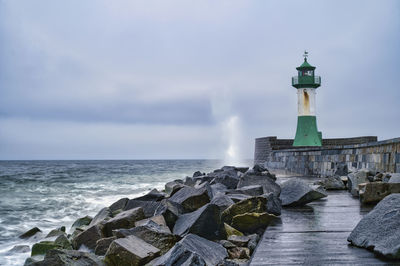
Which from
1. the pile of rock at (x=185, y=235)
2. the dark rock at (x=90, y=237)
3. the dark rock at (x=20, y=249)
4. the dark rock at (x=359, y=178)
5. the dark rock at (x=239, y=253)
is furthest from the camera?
the dark rock at (x=20, y=249)

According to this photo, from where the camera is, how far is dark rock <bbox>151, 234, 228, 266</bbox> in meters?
2.66

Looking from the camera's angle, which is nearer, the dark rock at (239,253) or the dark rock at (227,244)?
the dark rock at (239,253)

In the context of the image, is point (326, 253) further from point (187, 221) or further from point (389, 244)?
point (187, 221)

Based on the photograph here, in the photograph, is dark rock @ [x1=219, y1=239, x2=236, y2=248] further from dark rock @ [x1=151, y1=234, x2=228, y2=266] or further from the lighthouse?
the lighthouse

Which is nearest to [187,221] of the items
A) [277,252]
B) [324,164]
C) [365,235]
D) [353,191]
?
[277,252]

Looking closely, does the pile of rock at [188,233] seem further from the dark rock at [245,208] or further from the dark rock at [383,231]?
the dark rock at [383,231]

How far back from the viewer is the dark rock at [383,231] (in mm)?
2305

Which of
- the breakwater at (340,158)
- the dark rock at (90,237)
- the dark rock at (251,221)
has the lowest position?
the dark rock at (90,237)

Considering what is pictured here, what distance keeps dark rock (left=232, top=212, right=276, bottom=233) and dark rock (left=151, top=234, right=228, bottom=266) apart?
666 mm

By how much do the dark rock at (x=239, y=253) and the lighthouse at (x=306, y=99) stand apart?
21477mm

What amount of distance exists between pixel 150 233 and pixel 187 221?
0.39 meters

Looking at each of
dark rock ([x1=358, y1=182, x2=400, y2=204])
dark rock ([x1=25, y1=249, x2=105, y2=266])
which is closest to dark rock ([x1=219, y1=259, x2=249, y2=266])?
dark rock ([x1=25, y1=249, x2=105, y2=266])

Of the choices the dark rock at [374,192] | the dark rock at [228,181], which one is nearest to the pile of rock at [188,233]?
the dark rock at [374,192]

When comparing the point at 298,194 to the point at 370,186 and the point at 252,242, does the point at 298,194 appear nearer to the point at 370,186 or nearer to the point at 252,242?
the point at 370,186
